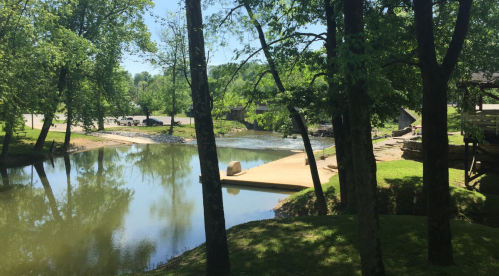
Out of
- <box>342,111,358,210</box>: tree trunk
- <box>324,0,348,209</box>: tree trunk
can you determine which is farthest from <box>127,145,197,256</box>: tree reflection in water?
<box>324,0,348,209</box>: tree trunk

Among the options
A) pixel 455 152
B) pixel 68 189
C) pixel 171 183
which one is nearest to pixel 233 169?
pixel 171 183

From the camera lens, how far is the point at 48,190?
56.0ft

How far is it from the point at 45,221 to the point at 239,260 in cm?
935

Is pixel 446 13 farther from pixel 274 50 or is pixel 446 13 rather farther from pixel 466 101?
pixel 274 50

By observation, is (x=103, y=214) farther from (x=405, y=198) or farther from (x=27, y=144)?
(x=27, y=144)

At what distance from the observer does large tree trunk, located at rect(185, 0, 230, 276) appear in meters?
5.47

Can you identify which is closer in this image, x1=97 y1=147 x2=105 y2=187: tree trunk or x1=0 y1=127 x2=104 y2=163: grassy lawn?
x1=97 y1=147 x2=105 y2=187: tree trunk

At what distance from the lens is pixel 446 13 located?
8.25 metres

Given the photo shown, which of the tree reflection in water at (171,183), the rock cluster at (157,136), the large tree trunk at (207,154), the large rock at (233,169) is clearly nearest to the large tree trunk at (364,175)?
the large tree trunk at (207,154)

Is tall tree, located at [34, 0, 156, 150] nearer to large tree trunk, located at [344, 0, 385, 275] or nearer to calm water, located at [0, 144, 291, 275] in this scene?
calm water, located at [0, 144, 291, 275]

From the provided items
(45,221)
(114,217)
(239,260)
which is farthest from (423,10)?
(45,221)

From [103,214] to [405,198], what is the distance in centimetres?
1080

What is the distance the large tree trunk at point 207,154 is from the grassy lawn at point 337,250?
57cm

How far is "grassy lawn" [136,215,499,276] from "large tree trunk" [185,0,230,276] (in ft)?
1.86
